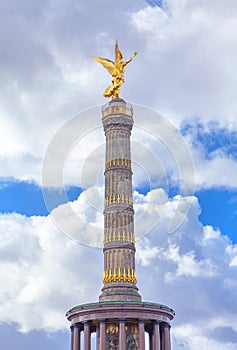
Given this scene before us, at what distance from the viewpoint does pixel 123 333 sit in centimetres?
7156

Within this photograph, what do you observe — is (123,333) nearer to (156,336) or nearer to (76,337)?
(156,336)

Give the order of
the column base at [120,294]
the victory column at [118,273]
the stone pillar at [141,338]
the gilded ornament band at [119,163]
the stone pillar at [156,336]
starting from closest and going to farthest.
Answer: the stone pillar at [141,338]
the victory column at [118,273]
the stone pillar at [156,336]
the column base at [120,294]
the gilded ornament band at [119,163]

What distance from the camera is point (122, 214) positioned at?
269 feet

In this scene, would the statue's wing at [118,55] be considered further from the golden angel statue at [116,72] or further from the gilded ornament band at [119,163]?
the gilded ornament band at [119,163]

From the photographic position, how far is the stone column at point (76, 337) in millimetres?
75812

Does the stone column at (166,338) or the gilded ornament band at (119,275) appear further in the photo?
the gilded ornament band at (119,275)

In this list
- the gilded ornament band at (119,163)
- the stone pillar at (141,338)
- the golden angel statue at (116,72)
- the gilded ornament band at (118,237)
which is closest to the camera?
the stone pillar at (141,338)

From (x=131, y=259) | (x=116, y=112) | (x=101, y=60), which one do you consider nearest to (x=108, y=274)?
(x=131, y=259)

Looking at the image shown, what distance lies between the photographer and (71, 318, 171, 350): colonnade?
71812 millimetres

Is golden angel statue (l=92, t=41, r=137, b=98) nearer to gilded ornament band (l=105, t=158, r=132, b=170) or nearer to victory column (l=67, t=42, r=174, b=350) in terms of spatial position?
victory column (l=67, t=42, r=174, b=350)

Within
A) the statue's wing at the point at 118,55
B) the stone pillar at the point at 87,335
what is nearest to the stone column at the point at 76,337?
the stone pillar at the point at 87,335

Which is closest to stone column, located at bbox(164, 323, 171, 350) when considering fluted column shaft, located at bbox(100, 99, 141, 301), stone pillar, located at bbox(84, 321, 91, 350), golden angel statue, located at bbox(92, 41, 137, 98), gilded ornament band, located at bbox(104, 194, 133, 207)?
fluted column shaft, located at bbox(100, 99, 141, 301)

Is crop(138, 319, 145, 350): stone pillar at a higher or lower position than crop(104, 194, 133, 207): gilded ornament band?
lower

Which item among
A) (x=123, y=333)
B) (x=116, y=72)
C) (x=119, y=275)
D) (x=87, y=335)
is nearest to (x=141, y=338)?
(x=123, y=333)
